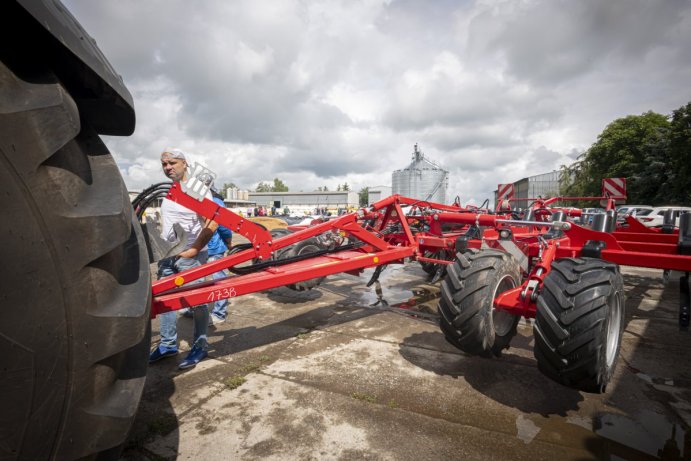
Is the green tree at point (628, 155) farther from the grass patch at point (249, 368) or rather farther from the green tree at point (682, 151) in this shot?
the grass patch at point (249, 368)

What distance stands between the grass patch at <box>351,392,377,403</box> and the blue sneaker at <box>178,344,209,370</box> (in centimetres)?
157

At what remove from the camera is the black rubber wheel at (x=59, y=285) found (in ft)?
3.22

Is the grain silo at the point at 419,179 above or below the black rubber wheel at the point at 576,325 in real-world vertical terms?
above

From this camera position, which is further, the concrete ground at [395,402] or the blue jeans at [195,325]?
the blue jeans at [195,325]

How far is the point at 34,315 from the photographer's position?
1.02 m

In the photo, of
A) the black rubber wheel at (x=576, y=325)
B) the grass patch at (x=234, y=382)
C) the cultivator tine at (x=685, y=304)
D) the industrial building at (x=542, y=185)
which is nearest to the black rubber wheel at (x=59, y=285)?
the grass patch at (x=234, y=382)

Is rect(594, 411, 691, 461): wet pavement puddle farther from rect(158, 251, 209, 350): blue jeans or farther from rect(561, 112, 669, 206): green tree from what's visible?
rect(561, 112, 669, 206): green tree

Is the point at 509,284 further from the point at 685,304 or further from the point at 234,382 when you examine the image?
the point at 234,382

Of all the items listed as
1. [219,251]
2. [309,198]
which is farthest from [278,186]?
[219,251]

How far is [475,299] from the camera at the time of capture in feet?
8.85

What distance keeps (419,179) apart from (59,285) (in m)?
15.0

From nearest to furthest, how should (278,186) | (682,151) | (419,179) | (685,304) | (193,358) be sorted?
(193,358)
(685,304)
(419,179)
(682,151)
(278,186)

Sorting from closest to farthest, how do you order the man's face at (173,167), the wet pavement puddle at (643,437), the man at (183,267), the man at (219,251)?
the wet pavement puddle at (643,437) → the man's face at (173,167) → the man at (183,267) → the man at (219,251)

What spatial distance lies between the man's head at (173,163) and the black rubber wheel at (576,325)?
310 centimetres
